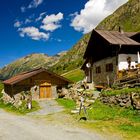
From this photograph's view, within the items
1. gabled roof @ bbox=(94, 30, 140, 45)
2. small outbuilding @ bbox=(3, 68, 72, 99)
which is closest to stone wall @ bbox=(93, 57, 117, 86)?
gabled roof @ bbox=(94, 30, 140, 45)

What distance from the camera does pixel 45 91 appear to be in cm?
4706

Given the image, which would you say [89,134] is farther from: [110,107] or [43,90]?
[43,90]

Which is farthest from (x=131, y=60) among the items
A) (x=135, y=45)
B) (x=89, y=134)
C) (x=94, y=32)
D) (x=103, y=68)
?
(x=89, y=134)

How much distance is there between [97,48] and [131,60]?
7933mm

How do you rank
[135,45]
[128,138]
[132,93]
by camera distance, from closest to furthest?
[128,138] < [132,93] < [135,45]

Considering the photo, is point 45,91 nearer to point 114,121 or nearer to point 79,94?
point 79,94

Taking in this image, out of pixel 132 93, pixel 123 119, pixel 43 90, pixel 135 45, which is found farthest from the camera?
pixel 43 90

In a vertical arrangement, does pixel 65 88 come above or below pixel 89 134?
above

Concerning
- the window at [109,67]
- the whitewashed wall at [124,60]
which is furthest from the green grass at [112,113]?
the window at [109,67]

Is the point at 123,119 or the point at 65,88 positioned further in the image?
the point at 65,88

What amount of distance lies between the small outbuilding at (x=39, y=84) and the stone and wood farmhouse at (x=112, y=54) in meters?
6.44

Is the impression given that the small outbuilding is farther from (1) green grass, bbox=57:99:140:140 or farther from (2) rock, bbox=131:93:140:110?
(2) rock, bbox=131:93:140:110

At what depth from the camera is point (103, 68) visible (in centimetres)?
4391

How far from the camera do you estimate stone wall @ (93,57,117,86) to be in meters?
40.2
